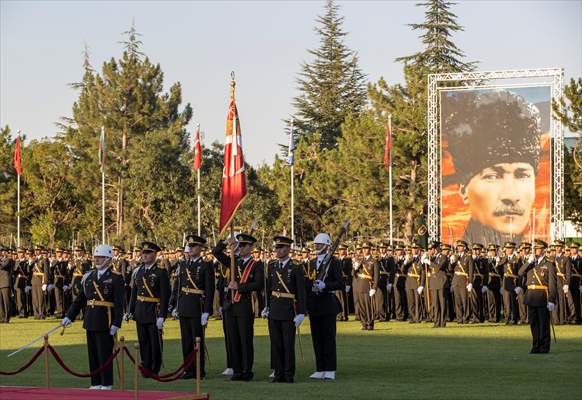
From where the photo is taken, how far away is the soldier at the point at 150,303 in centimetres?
1681

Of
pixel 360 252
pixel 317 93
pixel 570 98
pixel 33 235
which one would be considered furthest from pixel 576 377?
pixel 317 93

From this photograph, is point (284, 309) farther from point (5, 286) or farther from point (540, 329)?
point (5, 286)

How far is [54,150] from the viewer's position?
59.9 metres

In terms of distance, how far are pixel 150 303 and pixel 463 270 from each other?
41.1ft

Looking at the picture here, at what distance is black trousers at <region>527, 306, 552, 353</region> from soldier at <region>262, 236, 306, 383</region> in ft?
17.4

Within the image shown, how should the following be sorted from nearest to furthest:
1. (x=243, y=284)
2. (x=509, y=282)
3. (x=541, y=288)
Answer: (x=243, y=284)
(x=541, y=288)
(x=509, y=282)

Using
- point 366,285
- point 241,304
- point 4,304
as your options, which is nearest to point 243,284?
point 241,304

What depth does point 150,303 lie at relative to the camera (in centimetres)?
1688

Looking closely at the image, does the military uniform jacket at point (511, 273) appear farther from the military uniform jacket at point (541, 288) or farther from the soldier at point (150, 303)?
the soldier at point (150, 303)

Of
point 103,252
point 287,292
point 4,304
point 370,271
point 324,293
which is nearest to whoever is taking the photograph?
point 103,252

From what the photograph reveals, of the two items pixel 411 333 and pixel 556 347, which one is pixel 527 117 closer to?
pixel 411 333

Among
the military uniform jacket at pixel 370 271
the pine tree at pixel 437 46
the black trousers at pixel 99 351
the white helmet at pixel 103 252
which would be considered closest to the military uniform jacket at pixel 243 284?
the white helmet at pixel 103 252

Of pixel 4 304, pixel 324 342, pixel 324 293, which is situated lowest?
pixel 4 304

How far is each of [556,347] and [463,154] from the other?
20.3 metres
